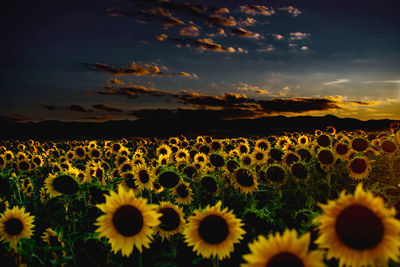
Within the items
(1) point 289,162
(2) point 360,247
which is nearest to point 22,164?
(1) point 289,162

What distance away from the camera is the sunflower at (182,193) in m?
5.19

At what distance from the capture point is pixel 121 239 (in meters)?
2.65

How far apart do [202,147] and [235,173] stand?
4347 millimetres

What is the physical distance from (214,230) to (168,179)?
7.69 ft

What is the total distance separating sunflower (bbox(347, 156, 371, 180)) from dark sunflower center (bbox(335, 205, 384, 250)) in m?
5.10

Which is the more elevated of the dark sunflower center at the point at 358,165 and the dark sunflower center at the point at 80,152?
the dark sunflower center at the point at 358,165

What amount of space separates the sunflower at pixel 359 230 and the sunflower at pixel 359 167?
501cm

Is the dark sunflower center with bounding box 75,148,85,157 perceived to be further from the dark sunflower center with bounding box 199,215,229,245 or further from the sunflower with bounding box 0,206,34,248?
the dark sunflower center with bounding box 199,215,229,245

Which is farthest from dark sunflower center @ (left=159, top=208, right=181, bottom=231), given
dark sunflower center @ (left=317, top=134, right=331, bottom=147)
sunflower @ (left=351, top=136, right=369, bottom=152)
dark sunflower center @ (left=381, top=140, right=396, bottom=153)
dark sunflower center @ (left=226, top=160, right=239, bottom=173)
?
dark sunflower center @ (left=381, top=140, right=396, bottom=153)

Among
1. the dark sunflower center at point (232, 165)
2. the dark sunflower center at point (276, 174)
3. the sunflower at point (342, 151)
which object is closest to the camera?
the dark sunflower center at point (276, 174)

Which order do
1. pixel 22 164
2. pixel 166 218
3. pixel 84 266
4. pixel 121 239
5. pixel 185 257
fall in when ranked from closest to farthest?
pixel 121 239, pixel 84 266, pixel 166 218, pixel 185 257, pixel 22 164

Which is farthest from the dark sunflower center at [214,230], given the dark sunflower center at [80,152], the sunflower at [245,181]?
the dark sunflower center at [80,152]

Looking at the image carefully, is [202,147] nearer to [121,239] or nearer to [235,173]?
[235,173]

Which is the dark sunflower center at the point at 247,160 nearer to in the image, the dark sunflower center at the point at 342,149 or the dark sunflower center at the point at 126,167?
the dark sunflower center at the point at 342,149
